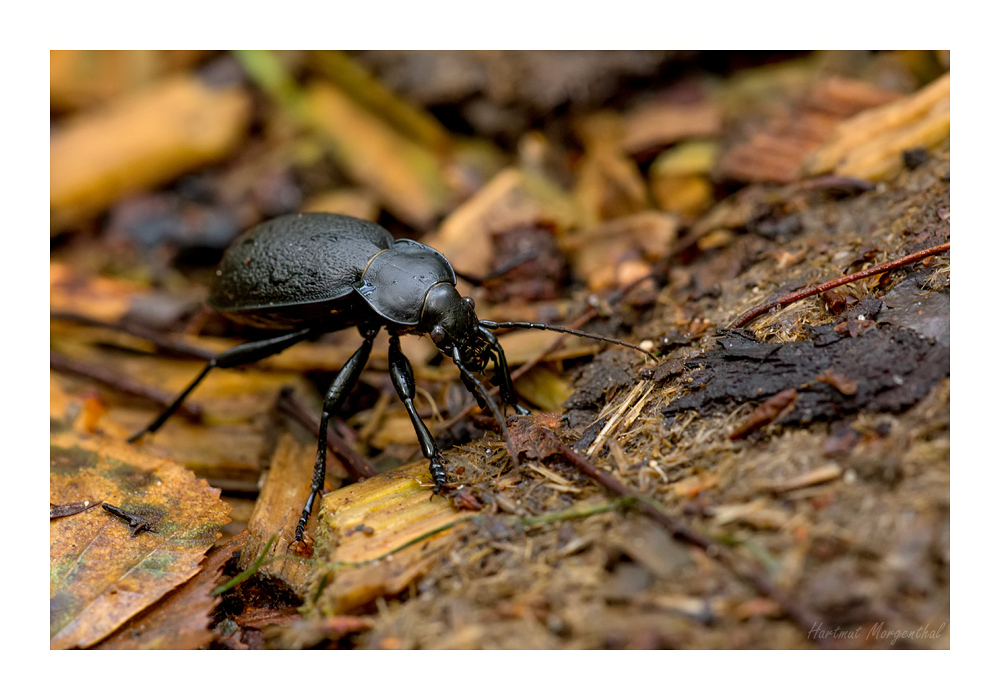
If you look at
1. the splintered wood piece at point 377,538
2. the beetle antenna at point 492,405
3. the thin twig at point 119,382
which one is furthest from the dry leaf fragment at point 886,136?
the thin twig at point 119,382

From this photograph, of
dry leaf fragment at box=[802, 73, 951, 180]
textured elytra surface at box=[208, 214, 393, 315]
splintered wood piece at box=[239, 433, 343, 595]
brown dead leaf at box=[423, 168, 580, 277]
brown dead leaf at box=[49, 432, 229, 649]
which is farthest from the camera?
brown dead leaf at box=[423, 168, 580, 277]

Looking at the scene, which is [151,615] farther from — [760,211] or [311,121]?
[311,121]

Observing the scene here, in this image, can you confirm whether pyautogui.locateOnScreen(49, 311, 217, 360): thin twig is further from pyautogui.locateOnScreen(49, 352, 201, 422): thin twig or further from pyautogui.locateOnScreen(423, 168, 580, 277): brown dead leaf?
pyautogui.locateOnScreen(423, 168, 580, 277): brown dead leaf

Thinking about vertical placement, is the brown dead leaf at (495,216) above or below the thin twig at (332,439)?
above

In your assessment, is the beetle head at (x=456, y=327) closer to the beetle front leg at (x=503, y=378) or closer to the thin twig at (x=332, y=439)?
the beetle front leg at (x=503, y=378)

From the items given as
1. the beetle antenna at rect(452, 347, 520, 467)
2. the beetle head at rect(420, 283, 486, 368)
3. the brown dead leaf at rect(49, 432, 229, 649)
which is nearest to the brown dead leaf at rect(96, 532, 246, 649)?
the brown dead leaf at rect(49, 432, 229, 649)

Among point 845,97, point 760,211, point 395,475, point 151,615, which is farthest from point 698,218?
point 151,615
